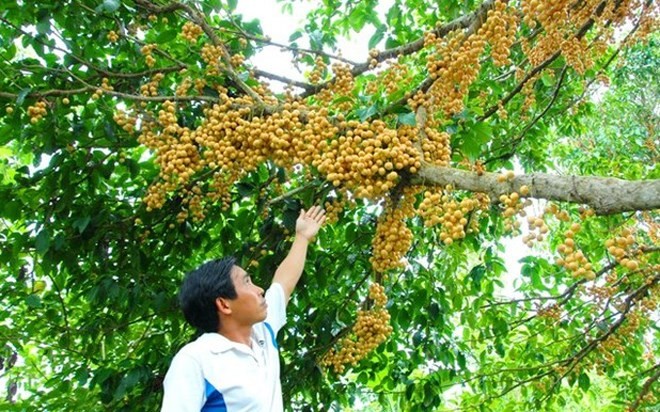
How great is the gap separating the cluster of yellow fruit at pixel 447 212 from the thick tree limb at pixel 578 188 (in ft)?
0.17

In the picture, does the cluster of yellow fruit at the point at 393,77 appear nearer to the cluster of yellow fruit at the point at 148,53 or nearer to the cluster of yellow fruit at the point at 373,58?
the cluster of yellow fruit at the point at 373,58

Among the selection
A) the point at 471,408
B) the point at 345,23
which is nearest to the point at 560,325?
the point at 471,408

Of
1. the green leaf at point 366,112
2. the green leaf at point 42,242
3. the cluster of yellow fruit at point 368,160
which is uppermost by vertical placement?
the green leaf at point 42,242

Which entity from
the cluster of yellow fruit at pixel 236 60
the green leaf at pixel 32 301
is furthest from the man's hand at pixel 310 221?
the green leaf at pixel 32 301

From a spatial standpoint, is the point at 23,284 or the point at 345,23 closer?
the point at 23,284

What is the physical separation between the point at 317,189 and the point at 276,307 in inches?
18.8

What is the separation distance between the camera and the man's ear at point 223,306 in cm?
225

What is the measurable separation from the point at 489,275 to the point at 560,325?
0.48 metres

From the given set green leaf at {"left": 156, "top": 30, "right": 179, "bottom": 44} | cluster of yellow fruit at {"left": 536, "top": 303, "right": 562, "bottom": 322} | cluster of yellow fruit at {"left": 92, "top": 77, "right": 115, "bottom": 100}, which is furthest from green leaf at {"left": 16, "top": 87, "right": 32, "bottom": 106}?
cluster of yellow fruit at {"left": 536, "top": 303, "right": 562, "bottom": 322}

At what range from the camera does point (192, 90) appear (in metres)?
3.03

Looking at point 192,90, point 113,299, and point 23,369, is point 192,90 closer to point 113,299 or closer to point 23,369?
point 113,299

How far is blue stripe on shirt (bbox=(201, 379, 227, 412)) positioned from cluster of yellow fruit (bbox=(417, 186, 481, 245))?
2.56 ft

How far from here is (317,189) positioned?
2.68 meters

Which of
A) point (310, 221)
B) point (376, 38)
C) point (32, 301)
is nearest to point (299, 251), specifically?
point (310, 221)
